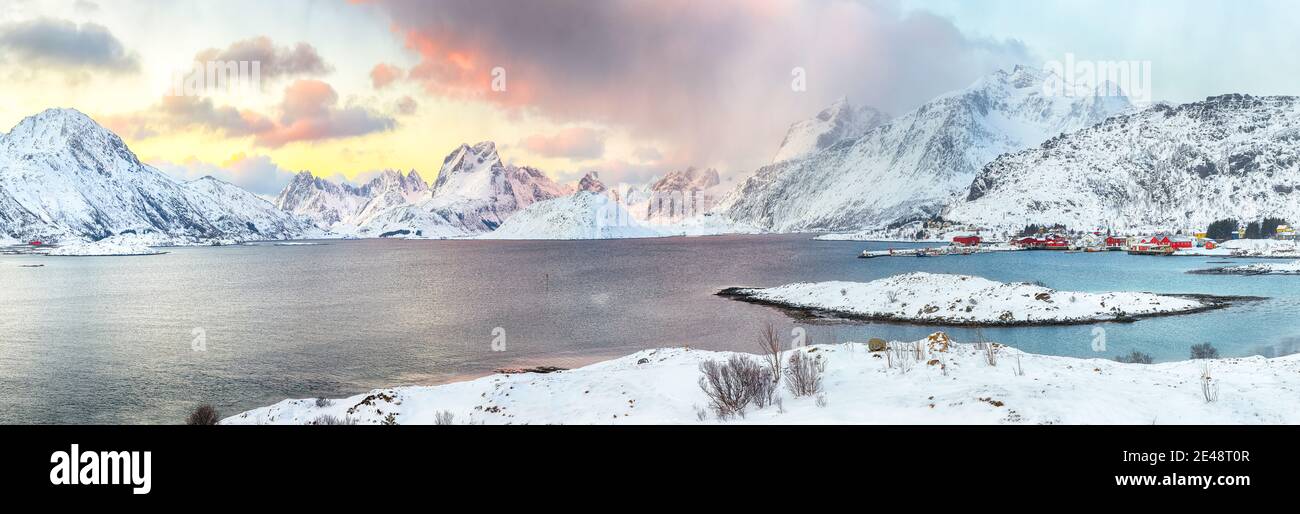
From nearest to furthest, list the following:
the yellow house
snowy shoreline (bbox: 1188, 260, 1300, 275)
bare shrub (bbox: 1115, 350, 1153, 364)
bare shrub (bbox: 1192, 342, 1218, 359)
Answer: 1. bare shrub (bbox: 1115, 350, 1153, 364)
2. bare shrub (bbox: 1192, 342, 1218, 359)
3. snowy shoreline (bbox: 1188, 260, 1300, 275)
4. the yellow house

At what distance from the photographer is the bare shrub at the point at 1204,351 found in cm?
3933

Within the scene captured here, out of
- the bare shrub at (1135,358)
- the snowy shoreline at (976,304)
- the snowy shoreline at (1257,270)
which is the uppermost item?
the snowy shoreline at (1257,270)

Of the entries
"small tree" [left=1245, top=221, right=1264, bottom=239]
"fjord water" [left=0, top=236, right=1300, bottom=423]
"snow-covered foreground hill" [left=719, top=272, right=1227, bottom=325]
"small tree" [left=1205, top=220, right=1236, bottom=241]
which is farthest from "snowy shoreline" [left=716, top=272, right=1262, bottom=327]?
"small tree" [left=1205, top=220, right=1236, bottom=241]

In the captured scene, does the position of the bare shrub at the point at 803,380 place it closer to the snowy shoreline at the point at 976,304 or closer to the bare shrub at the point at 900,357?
the bare shrub at the point at 900,357

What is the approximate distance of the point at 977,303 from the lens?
59.1 metres

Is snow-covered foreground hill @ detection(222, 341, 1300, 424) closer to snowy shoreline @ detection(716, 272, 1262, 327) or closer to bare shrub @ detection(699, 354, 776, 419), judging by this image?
bare shrub @ detection(699, 354, 776, 419)

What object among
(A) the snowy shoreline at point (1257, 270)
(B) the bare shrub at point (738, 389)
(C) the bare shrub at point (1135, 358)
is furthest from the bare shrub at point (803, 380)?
(A) the snowy shoreline at point (1257, 270)

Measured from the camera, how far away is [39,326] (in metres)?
61.5

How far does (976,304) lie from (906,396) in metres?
45.3

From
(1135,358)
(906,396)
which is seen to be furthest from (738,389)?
(1135,358)

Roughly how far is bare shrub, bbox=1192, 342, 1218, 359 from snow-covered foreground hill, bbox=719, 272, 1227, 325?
36.9 ft

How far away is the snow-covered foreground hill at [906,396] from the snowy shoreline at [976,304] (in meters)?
30.3

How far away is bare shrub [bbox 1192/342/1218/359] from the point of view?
129 ft
